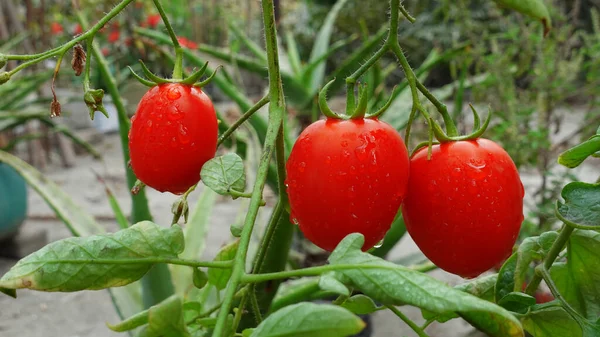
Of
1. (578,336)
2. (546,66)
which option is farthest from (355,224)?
(546,66)

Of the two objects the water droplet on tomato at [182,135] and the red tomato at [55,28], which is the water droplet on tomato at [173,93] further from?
the red tomato at [55,28]

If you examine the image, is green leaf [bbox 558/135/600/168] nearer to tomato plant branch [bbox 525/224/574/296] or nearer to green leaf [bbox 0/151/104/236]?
tomato plant branch [bbox 525/224/574/296]

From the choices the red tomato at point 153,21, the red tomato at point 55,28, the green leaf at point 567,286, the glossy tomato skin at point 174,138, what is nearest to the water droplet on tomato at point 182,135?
the glossy tomato skin at point 174,138

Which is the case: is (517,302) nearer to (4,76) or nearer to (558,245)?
(558,245)

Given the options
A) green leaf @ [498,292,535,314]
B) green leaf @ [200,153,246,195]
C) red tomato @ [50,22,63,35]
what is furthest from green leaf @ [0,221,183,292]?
red tomato @ [50,22,63,35]

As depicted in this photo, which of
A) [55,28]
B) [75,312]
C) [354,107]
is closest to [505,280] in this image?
[354,107]
